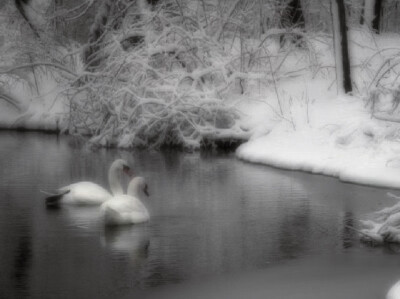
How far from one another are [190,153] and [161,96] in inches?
80.4

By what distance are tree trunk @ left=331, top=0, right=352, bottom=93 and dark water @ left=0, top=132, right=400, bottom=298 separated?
20.1 ft

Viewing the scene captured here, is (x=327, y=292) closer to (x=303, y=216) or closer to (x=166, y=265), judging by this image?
(x=166, y=265)

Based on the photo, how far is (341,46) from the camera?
25.7 m

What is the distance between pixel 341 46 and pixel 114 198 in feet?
42.2

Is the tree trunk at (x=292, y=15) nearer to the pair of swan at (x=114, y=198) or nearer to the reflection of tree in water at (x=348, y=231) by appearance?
the pair of swan at (x=114, y=198)

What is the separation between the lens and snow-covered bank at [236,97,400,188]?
62.8ft

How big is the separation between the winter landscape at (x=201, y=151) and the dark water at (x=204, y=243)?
4 cm

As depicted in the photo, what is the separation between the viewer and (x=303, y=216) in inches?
586

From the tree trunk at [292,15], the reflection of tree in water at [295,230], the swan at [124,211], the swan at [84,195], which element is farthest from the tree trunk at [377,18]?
the swan at [124,211]

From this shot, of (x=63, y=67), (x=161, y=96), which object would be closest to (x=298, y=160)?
(x=161, y=96)

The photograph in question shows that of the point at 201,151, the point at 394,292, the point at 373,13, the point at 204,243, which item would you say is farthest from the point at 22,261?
the point at 373,13

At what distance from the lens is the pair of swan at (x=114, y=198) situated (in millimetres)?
14031

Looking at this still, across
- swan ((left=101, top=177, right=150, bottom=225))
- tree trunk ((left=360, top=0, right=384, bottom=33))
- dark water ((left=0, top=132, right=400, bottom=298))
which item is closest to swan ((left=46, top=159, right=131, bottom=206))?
dark water ((left=0, top=132, right=400, bottom=298))

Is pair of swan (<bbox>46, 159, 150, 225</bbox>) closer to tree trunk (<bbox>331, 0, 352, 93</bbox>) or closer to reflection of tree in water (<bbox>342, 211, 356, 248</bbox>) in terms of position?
reflection of tree in water (<bbox>342, 211, 356, 248</bbox>)
